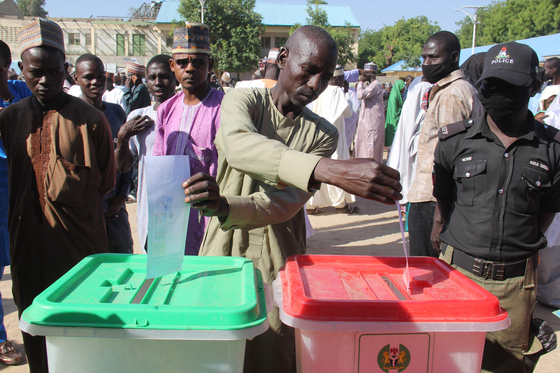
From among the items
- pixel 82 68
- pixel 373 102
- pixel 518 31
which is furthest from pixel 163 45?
pixel 82 68

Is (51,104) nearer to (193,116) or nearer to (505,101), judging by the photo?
(193,116)

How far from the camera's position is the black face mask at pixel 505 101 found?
1878 millimetres

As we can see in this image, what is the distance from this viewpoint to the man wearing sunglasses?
243cm

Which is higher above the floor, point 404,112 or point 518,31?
point 518,31

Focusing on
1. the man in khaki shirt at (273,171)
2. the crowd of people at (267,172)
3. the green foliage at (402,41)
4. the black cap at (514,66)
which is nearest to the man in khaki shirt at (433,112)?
the crowd of people at (267,172)

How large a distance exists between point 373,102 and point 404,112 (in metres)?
4.22

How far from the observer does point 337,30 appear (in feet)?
132

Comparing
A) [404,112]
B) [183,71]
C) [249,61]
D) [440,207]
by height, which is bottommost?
[440,207]

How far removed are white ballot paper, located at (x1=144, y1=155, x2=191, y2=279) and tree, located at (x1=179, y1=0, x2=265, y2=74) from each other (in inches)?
1357

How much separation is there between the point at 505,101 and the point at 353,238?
3992 mm

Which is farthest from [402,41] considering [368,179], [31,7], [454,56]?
[31,7]

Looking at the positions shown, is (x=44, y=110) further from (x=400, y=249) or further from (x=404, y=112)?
(x=400, y=249)

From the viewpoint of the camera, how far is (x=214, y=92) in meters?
2.68

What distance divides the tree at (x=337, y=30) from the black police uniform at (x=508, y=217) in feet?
103
